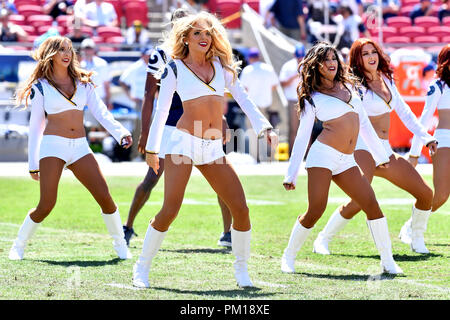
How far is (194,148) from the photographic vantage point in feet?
21.4

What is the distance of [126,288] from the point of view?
21.4 feet

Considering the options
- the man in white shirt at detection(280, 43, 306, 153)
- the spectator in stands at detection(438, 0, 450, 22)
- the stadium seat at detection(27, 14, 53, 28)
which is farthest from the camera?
the spectator in stands at detection(438, 0, 450, 22)

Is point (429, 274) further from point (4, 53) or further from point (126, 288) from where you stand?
point (4, 53)

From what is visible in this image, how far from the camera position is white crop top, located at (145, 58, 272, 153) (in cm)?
650

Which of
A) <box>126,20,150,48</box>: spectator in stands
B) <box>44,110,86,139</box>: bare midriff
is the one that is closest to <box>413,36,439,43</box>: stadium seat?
<box>126,20,150,48</box>: spectator in stands

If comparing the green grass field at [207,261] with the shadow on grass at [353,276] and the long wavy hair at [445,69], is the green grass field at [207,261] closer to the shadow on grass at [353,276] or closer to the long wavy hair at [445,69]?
the shadow on grass at [353,276]

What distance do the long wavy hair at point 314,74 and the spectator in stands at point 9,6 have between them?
48.7 ft

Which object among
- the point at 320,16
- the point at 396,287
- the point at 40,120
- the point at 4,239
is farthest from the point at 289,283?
the point at 320,16

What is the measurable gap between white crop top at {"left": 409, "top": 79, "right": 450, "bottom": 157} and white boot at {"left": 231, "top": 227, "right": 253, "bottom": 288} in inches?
106

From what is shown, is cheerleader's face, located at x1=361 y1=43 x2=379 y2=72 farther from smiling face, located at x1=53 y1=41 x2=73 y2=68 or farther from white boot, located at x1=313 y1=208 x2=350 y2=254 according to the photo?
smiling face, located at x1=53 y1=41 x2=73 y2=68

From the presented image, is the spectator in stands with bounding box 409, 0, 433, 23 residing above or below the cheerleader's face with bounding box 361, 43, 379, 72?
below

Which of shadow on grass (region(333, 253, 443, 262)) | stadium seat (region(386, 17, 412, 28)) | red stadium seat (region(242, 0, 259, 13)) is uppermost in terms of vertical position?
shadow on grass (region(333, 253, 443, 262))

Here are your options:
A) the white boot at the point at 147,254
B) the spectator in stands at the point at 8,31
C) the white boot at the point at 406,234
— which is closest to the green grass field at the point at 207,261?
the white boot at the point at 147,254

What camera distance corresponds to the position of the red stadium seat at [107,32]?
20875mm
